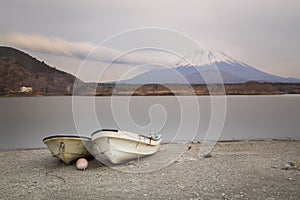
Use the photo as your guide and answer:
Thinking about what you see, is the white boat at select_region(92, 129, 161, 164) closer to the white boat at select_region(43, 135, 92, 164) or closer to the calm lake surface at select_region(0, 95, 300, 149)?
the white boat at select_region(43, 135, 92, 164)

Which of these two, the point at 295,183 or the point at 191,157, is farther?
the point at 191,157

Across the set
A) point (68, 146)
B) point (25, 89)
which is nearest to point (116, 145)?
point (68, 146)

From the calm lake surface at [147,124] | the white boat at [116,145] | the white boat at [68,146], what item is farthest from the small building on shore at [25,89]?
the white boat at [116,145]

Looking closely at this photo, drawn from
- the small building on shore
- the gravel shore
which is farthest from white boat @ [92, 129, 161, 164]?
the small building on shore

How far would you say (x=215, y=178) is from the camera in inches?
275

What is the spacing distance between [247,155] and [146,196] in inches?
222

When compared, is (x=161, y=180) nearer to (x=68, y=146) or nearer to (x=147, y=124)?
(x=68, y=146)

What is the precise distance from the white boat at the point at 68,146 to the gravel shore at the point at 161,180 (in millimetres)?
316

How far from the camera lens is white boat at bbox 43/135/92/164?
328 inches

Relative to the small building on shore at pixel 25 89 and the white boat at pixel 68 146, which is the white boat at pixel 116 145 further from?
the small building on shore at pixel 25 89

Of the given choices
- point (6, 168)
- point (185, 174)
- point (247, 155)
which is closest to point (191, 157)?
point (247, 155)

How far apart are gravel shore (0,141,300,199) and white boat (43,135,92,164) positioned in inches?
12.4

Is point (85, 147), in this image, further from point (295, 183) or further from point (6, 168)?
point (295, 183)

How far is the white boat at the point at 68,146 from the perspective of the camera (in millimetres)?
8320
